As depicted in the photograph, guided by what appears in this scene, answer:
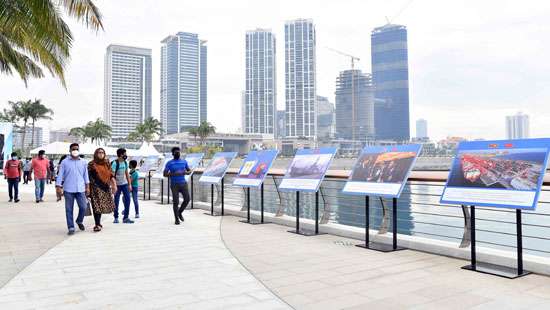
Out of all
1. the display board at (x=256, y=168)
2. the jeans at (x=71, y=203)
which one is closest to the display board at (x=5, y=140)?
the jeans at (x=71, y=203)

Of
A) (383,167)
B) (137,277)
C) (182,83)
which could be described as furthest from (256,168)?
(182,83)

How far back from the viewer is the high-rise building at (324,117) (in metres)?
148

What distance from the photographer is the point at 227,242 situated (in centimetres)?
682

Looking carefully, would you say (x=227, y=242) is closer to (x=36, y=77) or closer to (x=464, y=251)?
(x=464, y=251)

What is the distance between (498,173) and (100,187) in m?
6.58

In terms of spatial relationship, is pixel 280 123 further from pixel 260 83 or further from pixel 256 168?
pixel 256 168

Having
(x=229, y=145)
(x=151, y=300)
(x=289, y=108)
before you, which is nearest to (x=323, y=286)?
(x=151, y=300)

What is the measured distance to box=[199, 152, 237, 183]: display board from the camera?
381 inches

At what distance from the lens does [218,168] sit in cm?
988

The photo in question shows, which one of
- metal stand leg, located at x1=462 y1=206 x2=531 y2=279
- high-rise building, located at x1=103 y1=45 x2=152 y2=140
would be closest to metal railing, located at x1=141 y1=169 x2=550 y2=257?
metal stand leg, located at x1=462 y1=206 x2=531 y2=279

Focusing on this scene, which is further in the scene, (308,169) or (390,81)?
(390,81)

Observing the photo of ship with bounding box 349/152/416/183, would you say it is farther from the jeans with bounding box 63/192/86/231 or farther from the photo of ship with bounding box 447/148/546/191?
the jeans with bounding box 63/192/86/231

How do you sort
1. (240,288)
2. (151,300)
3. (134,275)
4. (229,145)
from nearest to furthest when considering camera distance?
(151,300)
(240,288)
(134,275)
(229,145)

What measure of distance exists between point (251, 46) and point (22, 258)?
185092 millimetres
